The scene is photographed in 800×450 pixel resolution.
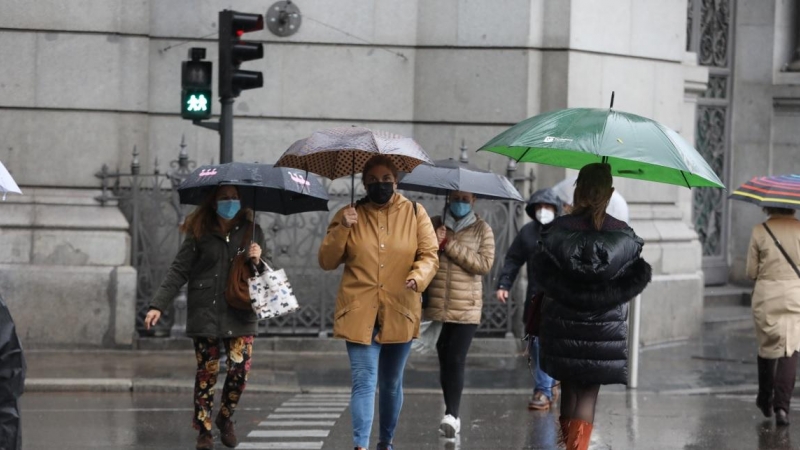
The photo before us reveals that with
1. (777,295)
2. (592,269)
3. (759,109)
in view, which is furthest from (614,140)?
(759,109)

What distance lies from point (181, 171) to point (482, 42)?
140 inches

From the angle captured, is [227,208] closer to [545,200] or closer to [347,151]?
[347,151]

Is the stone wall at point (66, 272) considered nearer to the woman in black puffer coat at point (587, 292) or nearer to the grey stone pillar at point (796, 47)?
the woman in black puffer coat at point (587, 292)

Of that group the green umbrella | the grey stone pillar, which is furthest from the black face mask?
the grey stone pillar

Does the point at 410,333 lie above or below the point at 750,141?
below

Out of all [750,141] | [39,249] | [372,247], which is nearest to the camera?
[372,247]

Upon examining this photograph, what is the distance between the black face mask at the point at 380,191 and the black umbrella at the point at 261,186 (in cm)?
94

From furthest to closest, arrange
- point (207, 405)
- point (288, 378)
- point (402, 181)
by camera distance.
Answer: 1. point (288, 378)
2. point (402, 181)
3. point (207, 405)

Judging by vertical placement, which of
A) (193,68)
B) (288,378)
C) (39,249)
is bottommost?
(288,378)

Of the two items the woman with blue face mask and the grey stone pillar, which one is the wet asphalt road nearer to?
the woman with blue face mask

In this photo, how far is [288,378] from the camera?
1237 cm

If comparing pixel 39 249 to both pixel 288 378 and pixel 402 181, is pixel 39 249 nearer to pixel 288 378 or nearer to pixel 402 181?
pixel 288 378

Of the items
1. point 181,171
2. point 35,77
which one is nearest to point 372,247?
point 181,171

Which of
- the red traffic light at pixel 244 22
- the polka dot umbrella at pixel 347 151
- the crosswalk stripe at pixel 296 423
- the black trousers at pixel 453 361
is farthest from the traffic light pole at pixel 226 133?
the polka dot umbrella at pixel 347 151
